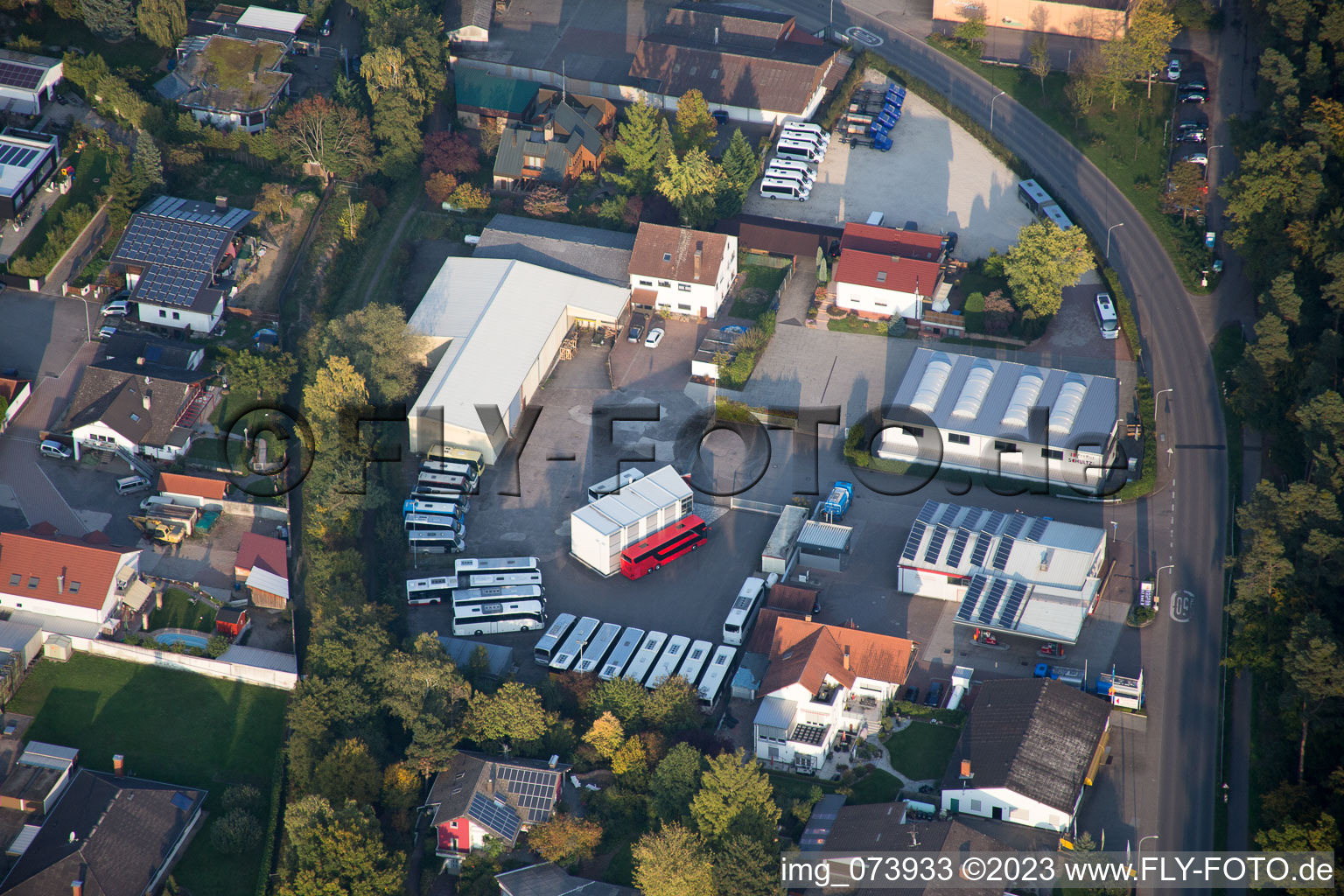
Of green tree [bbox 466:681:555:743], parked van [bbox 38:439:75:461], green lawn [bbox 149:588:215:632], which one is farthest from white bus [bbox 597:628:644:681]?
parked van [bbox 38:439:75:461]

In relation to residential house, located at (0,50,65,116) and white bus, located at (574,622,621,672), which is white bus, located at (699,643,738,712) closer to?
white bus, located at (574,622,621,672)

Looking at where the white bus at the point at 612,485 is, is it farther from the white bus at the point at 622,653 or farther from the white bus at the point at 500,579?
the white bus at the point at 622,653

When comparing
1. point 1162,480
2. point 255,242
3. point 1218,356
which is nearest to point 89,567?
point 255,242

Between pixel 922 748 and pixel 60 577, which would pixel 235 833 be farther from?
pixel 922 748

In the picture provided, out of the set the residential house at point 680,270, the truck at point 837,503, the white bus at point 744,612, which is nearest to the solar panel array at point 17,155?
the residential house at point 680,270

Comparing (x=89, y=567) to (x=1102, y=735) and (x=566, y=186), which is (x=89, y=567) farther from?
(x=1102, y=735)

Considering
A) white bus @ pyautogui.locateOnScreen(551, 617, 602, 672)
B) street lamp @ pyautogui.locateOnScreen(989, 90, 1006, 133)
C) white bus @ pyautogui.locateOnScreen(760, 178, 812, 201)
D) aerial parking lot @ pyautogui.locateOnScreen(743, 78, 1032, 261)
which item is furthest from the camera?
street lamp @ pyautogui.locateOnScreen(989, 90, 1006, 133)
